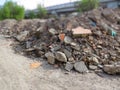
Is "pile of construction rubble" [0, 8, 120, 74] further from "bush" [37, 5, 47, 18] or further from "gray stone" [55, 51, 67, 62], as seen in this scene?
"bush" [37, 5, 47, 18]

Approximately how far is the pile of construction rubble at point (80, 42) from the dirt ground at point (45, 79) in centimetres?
26

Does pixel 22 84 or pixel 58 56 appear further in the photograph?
pixel 58 56

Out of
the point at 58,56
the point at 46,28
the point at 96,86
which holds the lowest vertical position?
the point at 96,86

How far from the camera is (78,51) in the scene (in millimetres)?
5793

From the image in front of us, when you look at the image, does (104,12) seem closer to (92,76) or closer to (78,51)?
(78,51)

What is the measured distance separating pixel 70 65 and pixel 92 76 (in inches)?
24.8

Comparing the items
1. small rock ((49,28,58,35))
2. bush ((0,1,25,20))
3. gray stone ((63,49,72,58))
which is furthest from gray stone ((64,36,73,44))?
bush ((0,1,25,20))

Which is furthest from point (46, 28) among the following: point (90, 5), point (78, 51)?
point (90, 5)

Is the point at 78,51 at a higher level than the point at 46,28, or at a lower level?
lower

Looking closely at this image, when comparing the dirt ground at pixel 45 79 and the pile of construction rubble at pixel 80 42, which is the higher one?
the pile of construction rubble at pixel 80 42

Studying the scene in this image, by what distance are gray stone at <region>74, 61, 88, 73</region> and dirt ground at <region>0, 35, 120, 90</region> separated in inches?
6.0

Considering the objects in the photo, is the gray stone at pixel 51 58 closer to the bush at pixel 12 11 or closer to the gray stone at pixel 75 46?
the gray stone at pixel 75 46

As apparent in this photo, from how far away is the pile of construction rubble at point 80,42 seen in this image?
18.1ft

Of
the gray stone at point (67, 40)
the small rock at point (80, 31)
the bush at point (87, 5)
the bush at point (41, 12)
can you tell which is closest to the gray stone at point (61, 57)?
the gray stone at point (67, 40)
